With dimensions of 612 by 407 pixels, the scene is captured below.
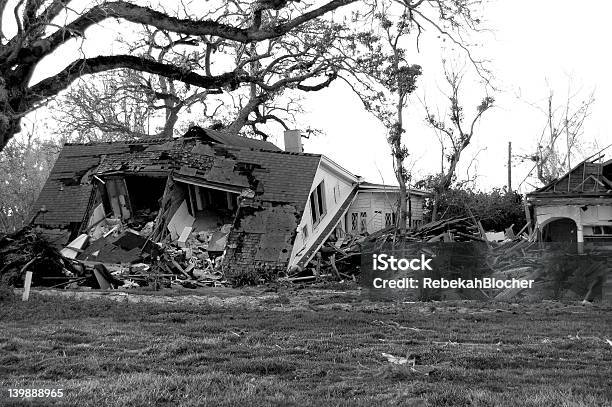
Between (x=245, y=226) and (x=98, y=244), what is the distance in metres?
4.72

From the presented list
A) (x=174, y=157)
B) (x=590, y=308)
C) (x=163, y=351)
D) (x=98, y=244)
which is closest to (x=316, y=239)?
(x=174, y=157)

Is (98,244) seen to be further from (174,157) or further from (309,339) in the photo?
(309,339)

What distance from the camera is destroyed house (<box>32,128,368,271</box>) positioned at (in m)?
22.6

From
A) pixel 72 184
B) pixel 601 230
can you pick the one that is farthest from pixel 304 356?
pixel 601 230

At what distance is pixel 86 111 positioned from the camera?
35438mm

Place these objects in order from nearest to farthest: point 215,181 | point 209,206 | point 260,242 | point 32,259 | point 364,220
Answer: point 32,259 < point 260,242 < point 215,181 < point 209,206 < point 364,220

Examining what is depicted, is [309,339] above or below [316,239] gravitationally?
below

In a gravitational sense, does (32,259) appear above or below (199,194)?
below

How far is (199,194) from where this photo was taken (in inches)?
969

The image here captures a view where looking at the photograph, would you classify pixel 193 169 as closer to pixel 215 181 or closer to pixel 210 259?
pixel 215 181

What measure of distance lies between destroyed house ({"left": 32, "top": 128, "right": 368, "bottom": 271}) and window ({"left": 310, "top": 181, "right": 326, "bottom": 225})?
0.11ft

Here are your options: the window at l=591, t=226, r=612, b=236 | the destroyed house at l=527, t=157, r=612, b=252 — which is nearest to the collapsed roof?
the destroyed house at l=527, t=157, r=612, b=252

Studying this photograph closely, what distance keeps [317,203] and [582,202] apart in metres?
10.1

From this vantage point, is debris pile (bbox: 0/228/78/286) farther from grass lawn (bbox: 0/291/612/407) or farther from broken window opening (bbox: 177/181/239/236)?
broken window opening (bbox: 177/181/239/236)
